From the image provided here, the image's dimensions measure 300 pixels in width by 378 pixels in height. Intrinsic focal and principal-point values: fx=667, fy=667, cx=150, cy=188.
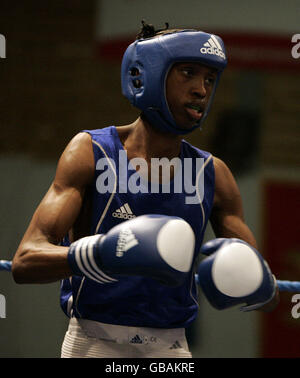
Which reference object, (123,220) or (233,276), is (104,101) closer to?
(123,220)

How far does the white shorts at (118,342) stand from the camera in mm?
1864

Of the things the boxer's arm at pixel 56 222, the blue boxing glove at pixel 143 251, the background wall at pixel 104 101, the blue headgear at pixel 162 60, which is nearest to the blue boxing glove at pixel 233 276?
the blue boxing glove at pixel 143 251

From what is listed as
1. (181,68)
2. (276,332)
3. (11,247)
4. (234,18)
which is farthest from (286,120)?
(181,68)

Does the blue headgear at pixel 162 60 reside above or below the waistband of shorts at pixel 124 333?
above

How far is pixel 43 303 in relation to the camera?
496 centimetres

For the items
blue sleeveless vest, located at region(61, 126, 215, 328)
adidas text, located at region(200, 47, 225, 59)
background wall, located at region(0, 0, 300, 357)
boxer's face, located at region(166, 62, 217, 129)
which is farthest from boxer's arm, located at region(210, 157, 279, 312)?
background wall, located at region(0, 0, 300, 357)

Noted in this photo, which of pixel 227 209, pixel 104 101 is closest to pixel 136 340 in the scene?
pixel 227 209

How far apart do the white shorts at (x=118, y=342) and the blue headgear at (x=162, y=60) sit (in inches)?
23.4

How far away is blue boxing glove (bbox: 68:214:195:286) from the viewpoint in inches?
61.5

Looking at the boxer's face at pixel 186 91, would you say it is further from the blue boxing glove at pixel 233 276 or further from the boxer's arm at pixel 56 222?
the blue boxing glove at pixel 233 276

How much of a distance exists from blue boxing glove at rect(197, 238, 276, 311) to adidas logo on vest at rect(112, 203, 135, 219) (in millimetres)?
301

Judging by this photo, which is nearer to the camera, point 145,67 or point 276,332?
point 145,67
